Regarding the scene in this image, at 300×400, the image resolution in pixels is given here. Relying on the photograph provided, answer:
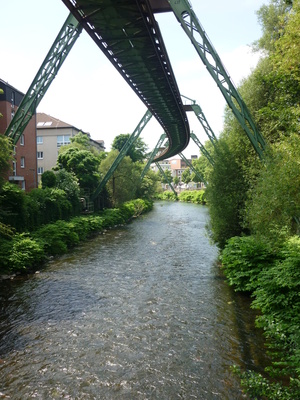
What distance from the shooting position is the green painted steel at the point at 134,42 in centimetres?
943

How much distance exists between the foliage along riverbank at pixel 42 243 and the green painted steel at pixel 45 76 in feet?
17.0

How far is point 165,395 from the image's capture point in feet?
20.3

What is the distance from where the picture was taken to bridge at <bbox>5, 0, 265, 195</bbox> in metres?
9.72

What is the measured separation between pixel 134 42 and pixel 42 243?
33.3ft

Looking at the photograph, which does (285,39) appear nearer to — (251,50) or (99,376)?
(99,376)

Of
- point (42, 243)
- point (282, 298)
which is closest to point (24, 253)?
point (42, 243)

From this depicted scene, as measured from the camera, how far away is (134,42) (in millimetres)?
11477

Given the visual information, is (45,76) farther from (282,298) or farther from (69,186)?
(282,298)

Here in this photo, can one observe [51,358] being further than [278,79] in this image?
No

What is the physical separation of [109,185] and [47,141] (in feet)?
71.0

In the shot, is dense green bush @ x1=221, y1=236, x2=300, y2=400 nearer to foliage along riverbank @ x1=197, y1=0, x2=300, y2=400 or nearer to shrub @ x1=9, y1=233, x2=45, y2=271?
foliage along riverbank @ x1=197, y1=0, x2=300, y2=400

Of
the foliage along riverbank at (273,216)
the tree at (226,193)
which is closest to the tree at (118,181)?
the tree at (226,193)

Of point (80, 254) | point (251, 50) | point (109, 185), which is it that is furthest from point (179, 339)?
point (109, 185)

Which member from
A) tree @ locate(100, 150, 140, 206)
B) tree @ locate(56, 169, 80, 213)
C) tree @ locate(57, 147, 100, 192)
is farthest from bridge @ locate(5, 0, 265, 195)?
tree @ locate(100, 150, 140, 206)
